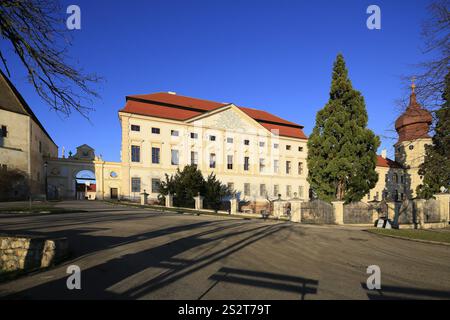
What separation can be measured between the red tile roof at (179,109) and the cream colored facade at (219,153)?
104cm

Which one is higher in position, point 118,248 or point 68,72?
point 68,72

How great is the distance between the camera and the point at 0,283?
546cm

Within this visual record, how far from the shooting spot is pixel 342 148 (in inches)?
991

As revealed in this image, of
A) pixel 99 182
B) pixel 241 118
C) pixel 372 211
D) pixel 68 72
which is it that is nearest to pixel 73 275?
pixel 68 72

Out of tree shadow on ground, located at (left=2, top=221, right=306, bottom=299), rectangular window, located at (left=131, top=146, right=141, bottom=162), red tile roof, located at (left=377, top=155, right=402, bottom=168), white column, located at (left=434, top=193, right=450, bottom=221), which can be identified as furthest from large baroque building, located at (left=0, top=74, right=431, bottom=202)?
tree shadow on ground, located at (left=2, top=221, right=306, bottom=299)

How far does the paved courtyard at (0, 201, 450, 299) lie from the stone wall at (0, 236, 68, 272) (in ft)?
1.48

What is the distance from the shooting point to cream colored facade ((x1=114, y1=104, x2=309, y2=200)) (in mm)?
38438

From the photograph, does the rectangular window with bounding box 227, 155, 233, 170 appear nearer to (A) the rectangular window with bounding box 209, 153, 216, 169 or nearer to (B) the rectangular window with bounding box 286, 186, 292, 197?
(A) the rectangular window with bounding box 209, 153, 216, 169

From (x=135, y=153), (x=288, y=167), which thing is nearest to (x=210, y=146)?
(x=135, y=153)

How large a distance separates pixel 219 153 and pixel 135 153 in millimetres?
13057

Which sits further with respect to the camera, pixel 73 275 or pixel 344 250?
pixel 344 250

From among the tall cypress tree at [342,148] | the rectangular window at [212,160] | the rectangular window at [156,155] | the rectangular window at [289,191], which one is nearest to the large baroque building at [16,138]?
the rectangular window at [156,155]
